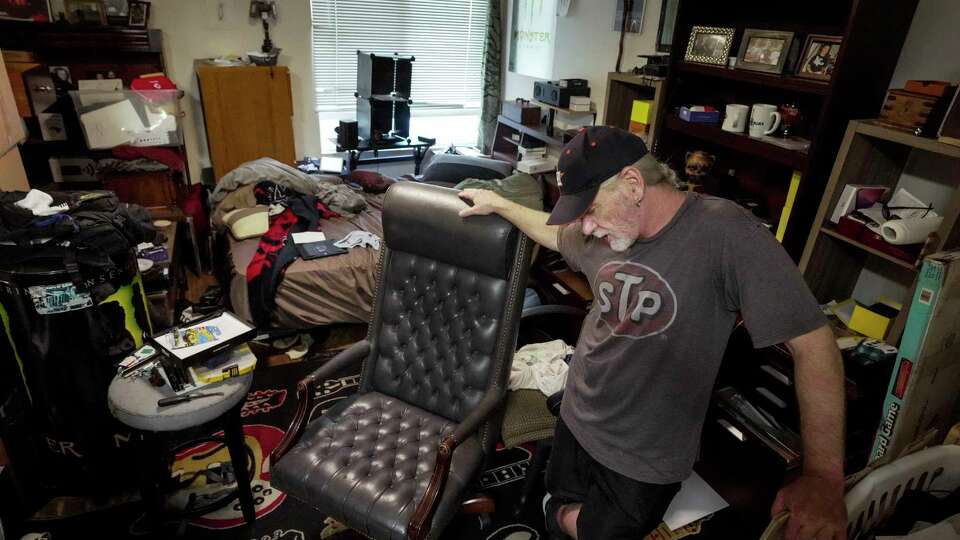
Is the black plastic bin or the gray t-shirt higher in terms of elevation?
the gray t-shirt

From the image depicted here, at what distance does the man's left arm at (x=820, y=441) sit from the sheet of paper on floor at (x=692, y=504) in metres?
0.91

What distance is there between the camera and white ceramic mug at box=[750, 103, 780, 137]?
6.94 feet

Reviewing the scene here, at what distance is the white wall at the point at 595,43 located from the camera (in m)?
3.29

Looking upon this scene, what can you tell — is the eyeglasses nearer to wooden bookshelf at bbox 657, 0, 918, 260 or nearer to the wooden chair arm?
wooden bookshelf at bbox 657, 0, 918, 260

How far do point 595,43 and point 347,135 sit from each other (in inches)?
79.7

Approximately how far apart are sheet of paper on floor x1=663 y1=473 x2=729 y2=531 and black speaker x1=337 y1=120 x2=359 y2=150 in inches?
136

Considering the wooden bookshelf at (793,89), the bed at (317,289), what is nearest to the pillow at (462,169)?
the bed at (317,289)

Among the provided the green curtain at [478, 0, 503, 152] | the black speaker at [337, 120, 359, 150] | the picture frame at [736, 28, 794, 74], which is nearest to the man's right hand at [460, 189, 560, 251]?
the picture frame at [736, 28, 794, 74]

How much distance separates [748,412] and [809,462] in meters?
0.78

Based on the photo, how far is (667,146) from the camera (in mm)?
2592

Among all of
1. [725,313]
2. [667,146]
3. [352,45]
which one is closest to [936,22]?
[667,146]

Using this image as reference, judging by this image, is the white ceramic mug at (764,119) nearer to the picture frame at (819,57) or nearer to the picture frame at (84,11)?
the picture frame at (819,57)

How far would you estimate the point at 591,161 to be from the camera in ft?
4.45

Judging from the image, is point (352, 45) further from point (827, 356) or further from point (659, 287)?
point (827, 356)
